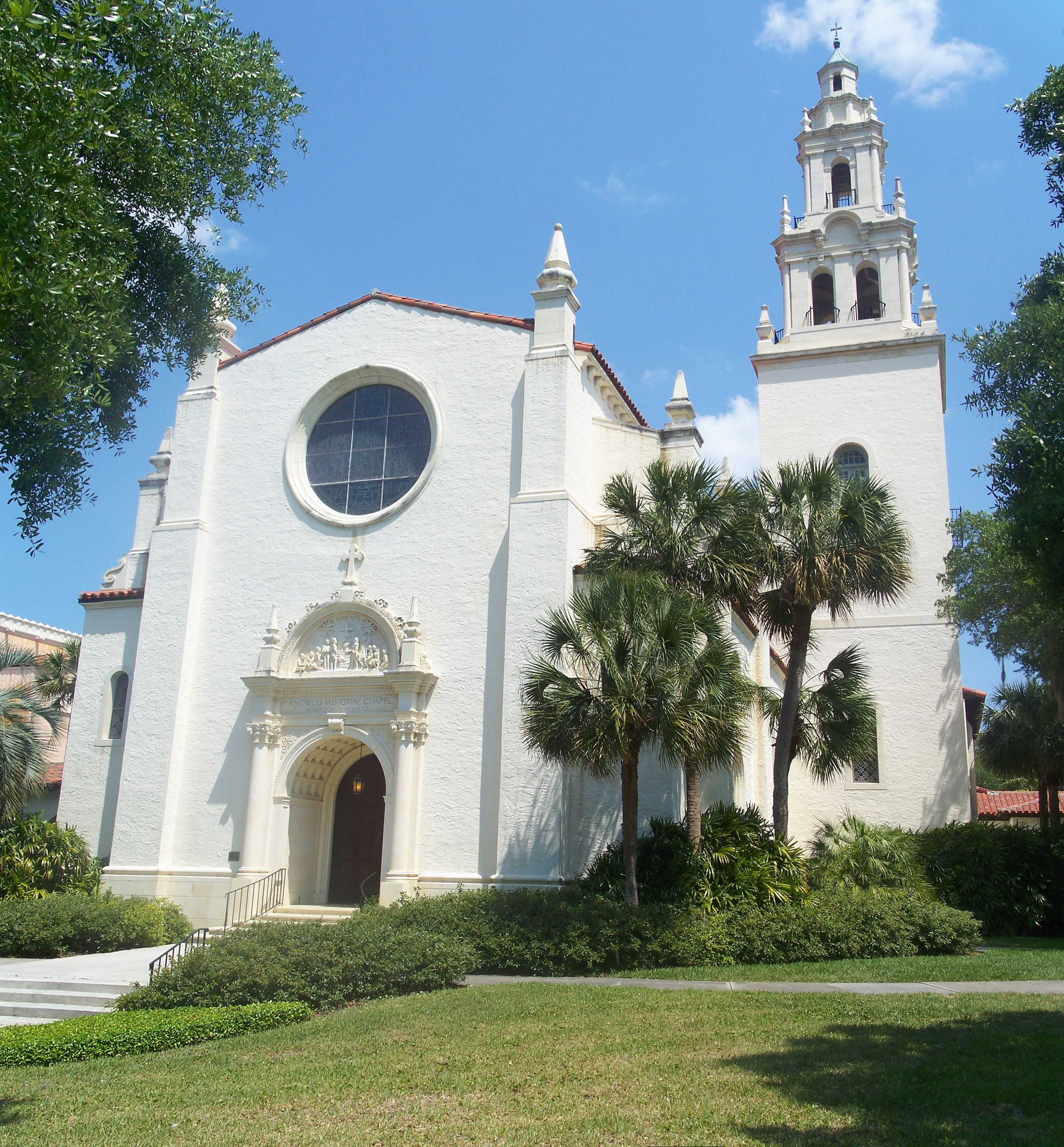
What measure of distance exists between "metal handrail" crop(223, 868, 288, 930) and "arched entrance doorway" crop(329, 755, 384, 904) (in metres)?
1.46

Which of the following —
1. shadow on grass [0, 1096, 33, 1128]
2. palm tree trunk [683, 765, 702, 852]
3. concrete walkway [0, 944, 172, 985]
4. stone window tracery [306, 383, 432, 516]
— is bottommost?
shadow on grass [0, 1096, 33, 1128]

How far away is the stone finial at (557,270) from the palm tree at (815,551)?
6.21 meters

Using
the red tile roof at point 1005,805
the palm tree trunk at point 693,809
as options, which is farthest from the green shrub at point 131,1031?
the red tile roof at point 1005,805

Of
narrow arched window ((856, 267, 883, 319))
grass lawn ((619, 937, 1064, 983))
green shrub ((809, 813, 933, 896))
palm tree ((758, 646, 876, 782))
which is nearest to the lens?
grass lawn ((619, 937, 1064, 983))

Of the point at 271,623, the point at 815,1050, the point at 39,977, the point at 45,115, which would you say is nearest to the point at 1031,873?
the point at 815,1050

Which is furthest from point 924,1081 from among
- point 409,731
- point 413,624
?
point 413,624

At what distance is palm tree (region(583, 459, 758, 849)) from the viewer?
17.4 metres

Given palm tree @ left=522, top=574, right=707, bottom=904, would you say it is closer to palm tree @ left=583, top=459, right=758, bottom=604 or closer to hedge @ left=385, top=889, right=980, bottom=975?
hedge @ left=385, top=889, right=980, bottom=975

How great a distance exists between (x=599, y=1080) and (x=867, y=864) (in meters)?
11.7

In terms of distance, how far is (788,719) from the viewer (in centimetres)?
1764

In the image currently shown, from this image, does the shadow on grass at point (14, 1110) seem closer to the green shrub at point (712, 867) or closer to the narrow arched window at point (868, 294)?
the green shrub at point (712, 867)

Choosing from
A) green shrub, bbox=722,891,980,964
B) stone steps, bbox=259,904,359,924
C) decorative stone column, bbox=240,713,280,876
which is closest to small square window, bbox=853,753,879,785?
green shrub, bbox=722,891,980,964

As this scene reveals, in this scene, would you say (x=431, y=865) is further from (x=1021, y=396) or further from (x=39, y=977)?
(x=1021, y=396)

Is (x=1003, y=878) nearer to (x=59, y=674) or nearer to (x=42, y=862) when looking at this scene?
(x=42, y=862)
